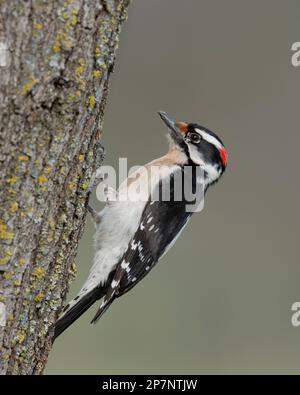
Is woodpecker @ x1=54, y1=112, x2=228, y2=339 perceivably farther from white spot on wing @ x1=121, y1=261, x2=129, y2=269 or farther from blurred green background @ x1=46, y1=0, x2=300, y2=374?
blurred green background @ x1=46, y1=0, x2=300, y2=374

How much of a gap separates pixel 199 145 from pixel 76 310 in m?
1.40

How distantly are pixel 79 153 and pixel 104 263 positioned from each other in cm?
136

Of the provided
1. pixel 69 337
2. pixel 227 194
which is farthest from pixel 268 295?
pixel 69 337

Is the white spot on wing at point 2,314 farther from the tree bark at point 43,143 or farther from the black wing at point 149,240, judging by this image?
the black wing at point 149,240

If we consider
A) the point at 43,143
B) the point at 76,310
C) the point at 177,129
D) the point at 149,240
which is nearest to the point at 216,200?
the point at 177,129

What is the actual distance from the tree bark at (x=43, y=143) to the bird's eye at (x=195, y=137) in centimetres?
159

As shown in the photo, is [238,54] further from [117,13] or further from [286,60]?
[117,13]

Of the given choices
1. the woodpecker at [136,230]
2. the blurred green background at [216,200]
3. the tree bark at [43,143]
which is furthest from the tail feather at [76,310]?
the blurred green background at [216,200]

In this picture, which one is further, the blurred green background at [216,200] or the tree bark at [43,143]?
the blurred green background at [216,200]

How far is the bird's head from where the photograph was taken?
172 inches

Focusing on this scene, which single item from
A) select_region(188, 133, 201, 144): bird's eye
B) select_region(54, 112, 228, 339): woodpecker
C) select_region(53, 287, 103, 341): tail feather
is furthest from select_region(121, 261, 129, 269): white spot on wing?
select_region(188, 133, 201, 144): bird's eye

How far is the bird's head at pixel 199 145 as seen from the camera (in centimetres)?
437

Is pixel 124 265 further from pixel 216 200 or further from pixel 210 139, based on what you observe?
pixel 216 200

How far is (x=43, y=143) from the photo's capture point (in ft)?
8.48
